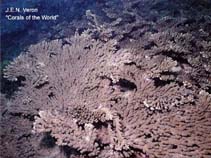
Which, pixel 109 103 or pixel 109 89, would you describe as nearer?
pixel 109 103

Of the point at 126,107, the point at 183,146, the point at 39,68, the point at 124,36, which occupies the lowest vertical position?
the point at 183,146

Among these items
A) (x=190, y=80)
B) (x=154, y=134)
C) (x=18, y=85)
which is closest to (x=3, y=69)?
(x=18, y=85)

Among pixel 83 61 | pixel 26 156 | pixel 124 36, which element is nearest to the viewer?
pixel 26 156

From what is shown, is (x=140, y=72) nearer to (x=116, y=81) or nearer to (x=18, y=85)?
(x=116, y=81)

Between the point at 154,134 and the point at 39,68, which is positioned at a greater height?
the point at 39,68

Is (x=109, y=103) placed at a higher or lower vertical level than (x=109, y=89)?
lower
